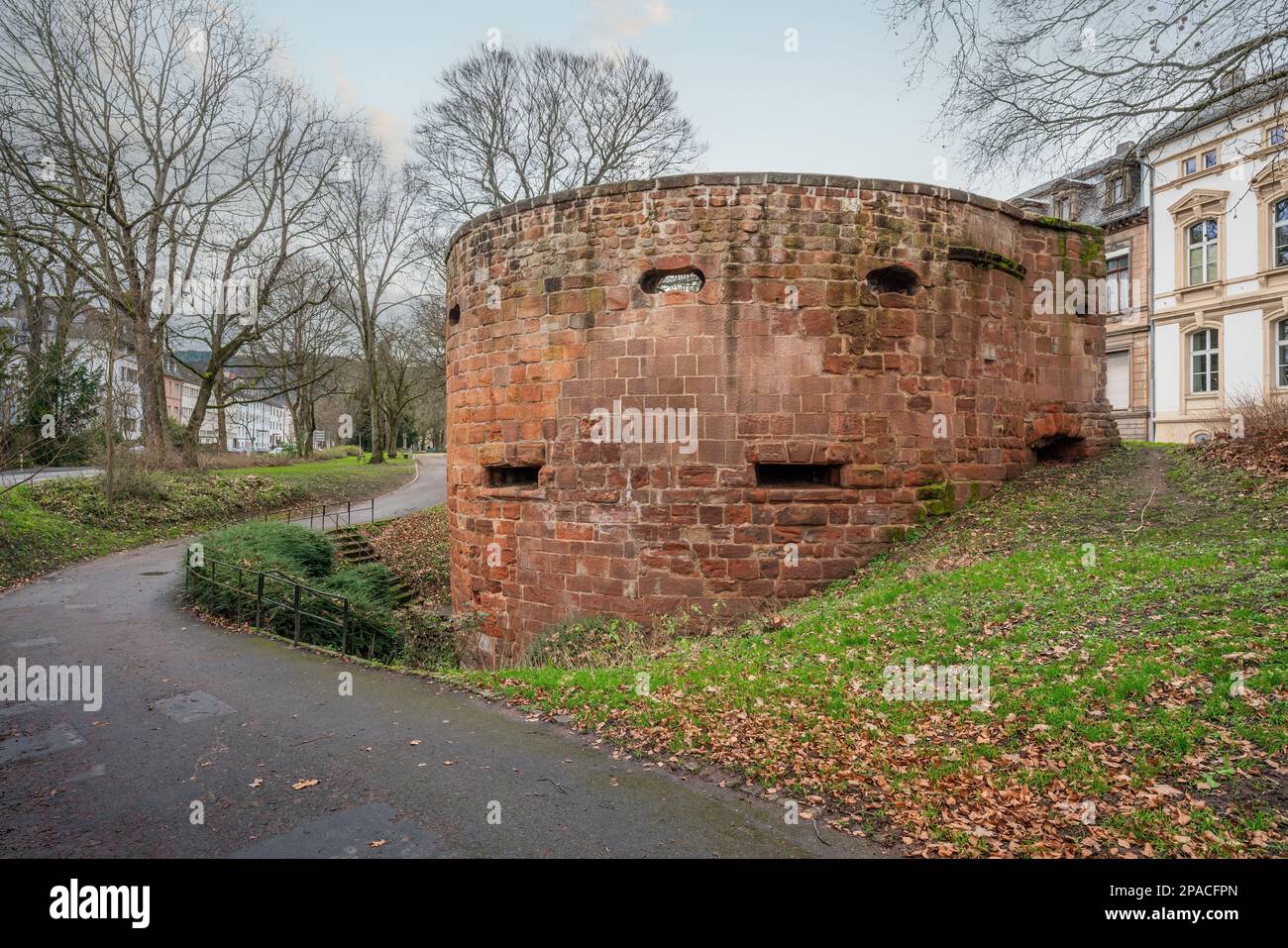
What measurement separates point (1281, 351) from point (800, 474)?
2018 cm

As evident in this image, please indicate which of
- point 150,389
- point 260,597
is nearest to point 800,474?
point 260,597

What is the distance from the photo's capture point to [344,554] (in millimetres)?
16094

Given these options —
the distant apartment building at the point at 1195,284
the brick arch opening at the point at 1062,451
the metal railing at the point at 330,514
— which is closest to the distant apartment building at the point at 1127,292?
the distant apartment building at the point at 1195,284

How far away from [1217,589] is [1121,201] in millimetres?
26187

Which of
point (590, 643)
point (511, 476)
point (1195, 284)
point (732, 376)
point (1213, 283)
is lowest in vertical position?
point (590, 643)

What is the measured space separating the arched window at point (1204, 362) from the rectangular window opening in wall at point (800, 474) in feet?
66.8

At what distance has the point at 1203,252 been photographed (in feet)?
73.6

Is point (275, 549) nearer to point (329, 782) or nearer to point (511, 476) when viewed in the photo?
point (511, 476)

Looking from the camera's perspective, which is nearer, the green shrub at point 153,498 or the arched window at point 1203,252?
the green shrub at point 153,498

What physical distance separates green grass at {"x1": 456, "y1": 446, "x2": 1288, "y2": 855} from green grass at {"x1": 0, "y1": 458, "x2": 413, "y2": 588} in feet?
38.9

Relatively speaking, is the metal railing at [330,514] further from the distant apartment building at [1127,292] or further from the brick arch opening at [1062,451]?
the distant apartment building at [1127,292]

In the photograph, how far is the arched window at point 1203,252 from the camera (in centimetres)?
2214

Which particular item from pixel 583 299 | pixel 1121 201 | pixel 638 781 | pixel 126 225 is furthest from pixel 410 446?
pixel 638 781

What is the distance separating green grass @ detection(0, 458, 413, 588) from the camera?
13.5 meters
